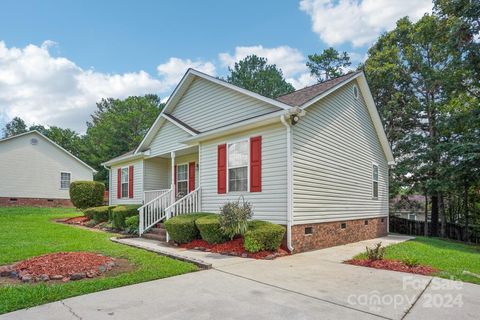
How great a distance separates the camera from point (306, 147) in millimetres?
9305

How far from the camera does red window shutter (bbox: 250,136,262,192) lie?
9.25 m

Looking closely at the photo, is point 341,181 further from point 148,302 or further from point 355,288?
point 148,302

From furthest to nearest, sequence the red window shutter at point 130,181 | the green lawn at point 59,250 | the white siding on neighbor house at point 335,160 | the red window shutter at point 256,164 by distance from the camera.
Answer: the red window shutter at point 130,181
the red window shutter at point 256,164
the white siding on neighbor house at point 335,160
the green lawn at point 59,250

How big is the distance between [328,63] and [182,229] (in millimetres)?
26319

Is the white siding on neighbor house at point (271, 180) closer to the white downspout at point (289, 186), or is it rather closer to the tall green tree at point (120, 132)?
the white downspout at point (289, 186)

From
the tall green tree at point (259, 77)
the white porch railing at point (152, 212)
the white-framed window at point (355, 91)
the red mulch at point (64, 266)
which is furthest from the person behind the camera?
the tall green tree at point (259, 77)

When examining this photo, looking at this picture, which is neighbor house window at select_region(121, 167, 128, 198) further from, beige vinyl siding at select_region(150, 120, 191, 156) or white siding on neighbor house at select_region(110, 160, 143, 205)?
beige vinyl siding at select_region(150, 120, 191, 156)

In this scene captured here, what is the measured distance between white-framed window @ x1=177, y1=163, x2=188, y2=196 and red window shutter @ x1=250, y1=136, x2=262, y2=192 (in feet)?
17.5

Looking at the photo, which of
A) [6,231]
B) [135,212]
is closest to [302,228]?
[135,212]

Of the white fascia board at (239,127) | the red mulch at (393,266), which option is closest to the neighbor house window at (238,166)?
the white fascia board at (239,127)

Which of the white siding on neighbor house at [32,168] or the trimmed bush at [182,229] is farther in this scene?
the white siding on neighbor house at [32,168]

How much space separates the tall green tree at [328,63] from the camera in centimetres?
3033

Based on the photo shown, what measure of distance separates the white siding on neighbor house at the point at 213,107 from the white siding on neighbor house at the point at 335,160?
1.58 meters

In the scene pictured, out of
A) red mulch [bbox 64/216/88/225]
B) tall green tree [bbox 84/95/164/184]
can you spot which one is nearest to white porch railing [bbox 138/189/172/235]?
red mulch [bbox 64/216/88/225]
